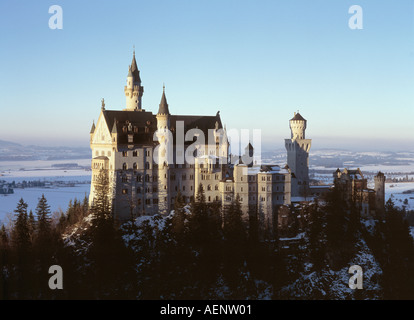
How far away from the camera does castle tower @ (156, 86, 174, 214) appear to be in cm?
9069

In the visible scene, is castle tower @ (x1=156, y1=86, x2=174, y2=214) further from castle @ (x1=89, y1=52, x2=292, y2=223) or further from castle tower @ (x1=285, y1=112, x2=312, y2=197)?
castle tower @ (x1=285, y1=112, x2=312, y2=197)

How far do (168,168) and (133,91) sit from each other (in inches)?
725

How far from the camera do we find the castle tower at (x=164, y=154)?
90.7 metres

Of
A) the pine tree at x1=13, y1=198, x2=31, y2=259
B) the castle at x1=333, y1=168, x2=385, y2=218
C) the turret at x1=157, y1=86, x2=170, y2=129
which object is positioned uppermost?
the turret at x1=157, y1=86, x2=170, y2=129

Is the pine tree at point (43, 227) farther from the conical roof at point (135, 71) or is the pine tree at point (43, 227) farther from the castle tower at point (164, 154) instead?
the conical roof at point (135, 71)

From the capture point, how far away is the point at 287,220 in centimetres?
8788

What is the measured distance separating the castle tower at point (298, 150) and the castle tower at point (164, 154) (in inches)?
989

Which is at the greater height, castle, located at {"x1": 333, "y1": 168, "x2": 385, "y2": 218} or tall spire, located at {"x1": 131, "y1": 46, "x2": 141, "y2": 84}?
tall spire, located at {"x1": 131, "y1": 46, "x2": 141, "y2": 84}

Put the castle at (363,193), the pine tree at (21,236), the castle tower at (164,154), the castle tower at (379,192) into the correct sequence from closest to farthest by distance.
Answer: the pine tree at (21,236) < the castle tower at (164,154) < the castle at (363,193) < the castle tower at (379,192)

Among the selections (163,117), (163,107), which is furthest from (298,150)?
(163,107)

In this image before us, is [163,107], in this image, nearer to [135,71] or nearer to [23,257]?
[135,71]

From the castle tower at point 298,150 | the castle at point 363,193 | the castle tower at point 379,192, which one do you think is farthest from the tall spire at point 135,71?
the castle tower at point 379,192

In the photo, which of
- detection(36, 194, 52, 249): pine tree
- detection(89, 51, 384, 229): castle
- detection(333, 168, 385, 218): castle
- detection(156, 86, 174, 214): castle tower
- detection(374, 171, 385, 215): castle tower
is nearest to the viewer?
detection(36, 194, 52, 249): pine tree

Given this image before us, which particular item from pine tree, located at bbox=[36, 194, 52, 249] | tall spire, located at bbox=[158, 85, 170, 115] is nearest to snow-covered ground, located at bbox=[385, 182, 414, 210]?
tall spire, located at bbox=[158, 85, 170, 115]
